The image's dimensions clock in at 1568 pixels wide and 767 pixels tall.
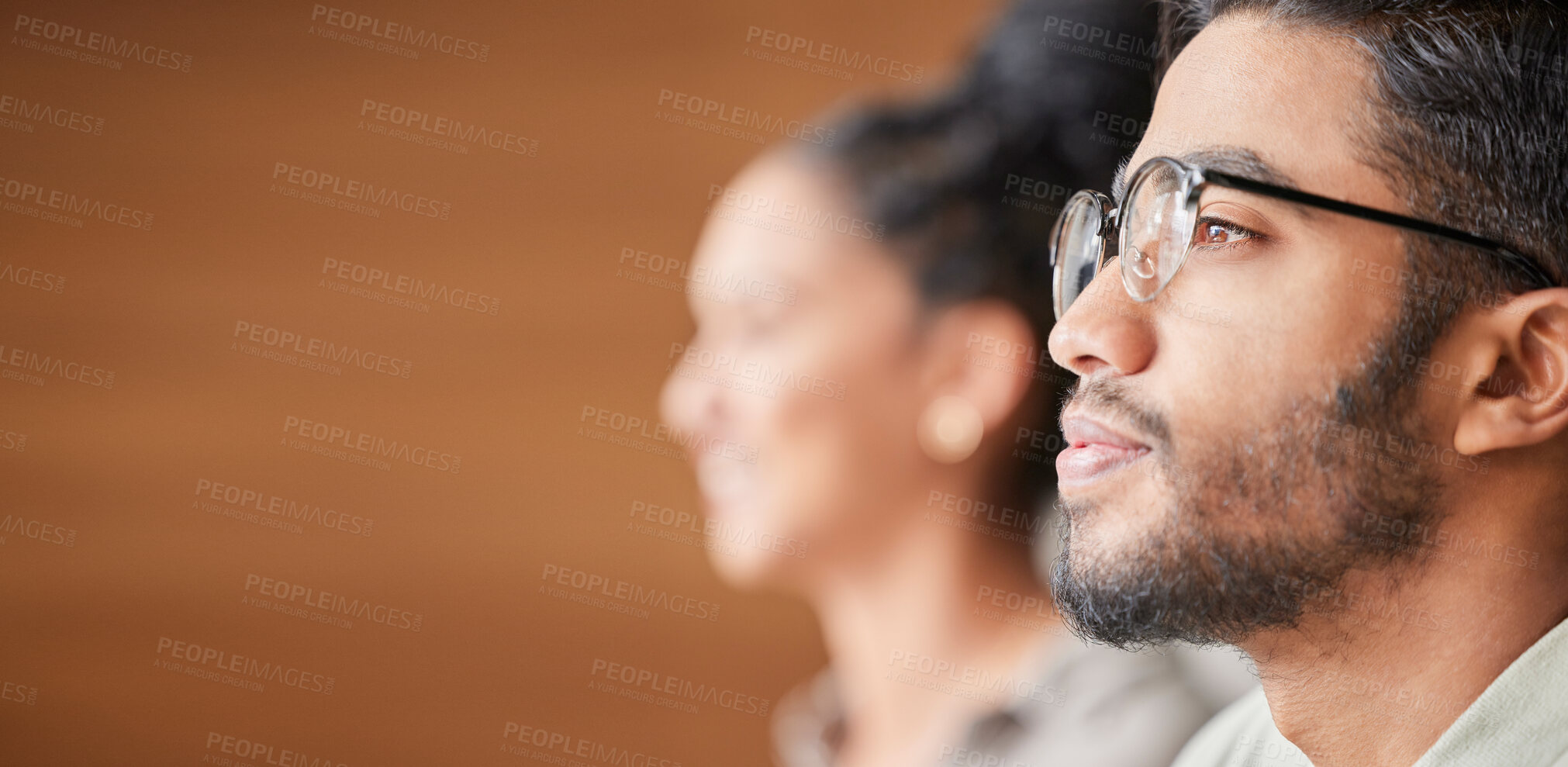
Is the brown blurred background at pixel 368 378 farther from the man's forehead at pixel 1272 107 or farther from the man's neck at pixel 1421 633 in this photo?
the man's neck at pixel 1421 633

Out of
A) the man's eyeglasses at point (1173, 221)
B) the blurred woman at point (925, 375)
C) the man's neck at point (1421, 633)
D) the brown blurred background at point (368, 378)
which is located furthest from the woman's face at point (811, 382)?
the man's neck at point (1421, 633)

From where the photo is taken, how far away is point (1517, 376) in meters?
0.67

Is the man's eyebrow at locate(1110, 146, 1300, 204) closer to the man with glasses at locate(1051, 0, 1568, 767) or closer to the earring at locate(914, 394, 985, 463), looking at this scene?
the man with glasses at locate(1051, 0, 1568, 767)

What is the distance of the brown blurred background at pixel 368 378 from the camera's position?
1.72m

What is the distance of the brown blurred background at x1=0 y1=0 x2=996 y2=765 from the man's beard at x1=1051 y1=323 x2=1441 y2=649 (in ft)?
3.49

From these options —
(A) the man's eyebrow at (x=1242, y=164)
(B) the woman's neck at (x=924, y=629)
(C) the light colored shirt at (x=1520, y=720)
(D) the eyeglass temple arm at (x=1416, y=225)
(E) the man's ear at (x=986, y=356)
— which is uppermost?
(E) the man's ear at (x=986, y=356)

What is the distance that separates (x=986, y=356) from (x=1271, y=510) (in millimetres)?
712

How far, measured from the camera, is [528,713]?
67.2 inches

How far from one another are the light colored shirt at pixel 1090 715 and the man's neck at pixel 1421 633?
0.45 m

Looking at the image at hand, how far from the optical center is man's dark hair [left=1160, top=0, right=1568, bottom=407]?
2.16 ft

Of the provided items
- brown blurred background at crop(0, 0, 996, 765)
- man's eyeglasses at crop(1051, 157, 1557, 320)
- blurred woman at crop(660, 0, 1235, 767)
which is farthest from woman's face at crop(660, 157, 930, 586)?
man's eyeglasses at crop(1051, 157, 1557, 320)

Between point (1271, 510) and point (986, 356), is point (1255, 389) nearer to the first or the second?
point (1271, 510)

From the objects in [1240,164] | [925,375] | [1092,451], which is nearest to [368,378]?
[925,375]

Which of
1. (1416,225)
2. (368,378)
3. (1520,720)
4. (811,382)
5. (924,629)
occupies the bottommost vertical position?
(1520,720)
